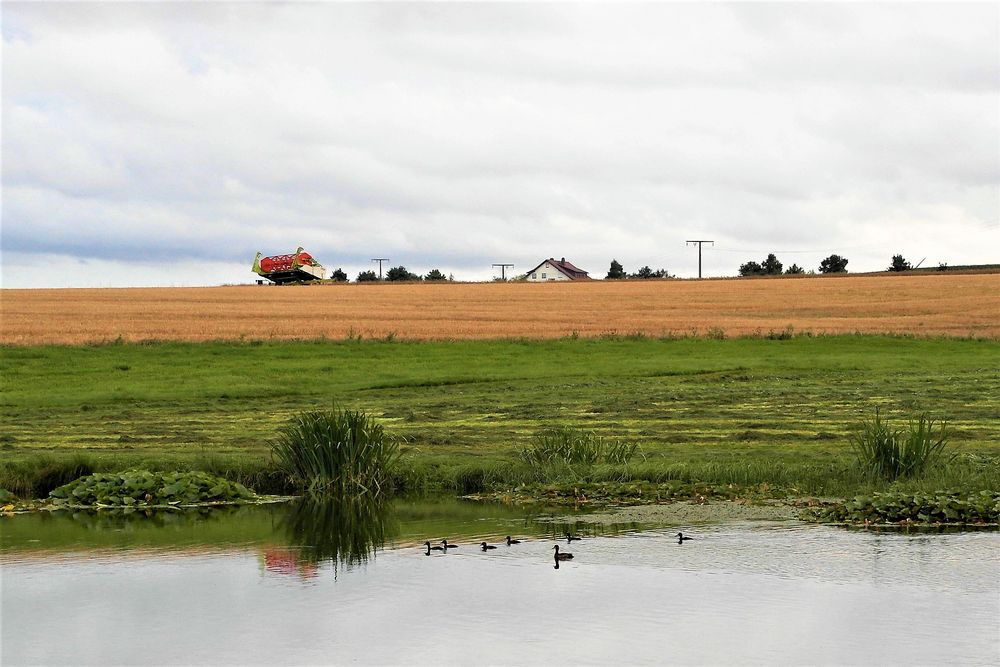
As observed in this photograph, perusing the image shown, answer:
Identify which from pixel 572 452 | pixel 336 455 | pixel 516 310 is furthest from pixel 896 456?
pixel 516 310

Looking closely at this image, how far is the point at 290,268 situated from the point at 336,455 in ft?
414

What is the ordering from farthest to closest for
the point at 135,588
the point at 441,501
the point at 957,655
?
the point at 441,501 < the point at 135,588 < the point at 957,655

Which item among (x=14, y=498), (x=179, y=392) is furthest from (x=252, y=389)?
(x=14, y=498)

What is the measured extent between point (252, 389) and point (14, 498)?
1977 cm

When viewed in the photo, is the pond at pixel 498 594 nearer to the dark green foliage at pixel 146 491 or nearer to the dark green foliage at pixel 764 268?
the dark green foliage at pixel 146 491

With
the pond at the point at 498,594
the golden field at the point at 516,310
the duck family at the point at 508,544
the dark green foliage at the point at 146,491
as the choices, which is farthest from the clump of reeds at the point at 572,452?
the golden field at the point at 516,310

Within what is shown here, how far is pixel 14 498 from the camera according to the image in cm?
2200

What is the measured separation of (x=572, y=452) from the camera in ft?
77.0

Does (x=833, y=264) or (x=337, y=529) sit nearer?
(x=337, y=529)

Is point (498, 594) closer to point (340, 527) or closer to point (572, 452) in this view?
point (340, 527)

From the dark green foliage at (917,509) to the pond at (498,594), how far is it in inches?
30.4

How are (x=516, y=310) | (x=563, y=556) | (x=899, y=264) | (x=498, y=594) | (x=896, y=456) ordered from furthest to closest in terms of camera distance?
1. (x=899, y=264)
2. (x=516, y=310)
3. (x=896, y=456)
4. (x=563, y=556)
5. (x=498, y=594)

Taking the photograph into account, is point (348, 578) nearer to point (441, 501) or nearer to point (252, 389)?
point (441, 501)

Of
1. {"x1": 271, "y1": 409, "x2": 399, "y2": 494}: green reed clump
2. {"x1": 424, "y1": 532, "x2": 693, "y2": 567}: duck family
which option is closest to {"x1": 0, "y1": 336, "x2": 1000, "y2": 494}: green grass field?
{"x1": 271, "y1": 409, "x2": 399, "y2": 494}: green reed clump
